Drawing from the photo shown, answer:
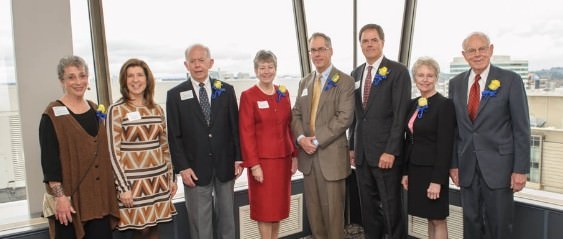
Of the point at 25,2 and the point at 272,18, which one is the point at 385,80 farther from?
the point at 25,2

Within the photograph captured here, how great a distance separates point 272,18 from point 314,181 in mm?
1984

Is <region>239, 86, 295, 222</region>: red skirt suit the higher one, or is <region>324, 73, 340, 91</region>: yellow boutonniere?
<region>324, 73, 340, 91</region>: yellow boutonniere

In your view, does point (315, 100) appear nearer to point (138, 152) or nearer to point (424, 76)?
point (424, 76)

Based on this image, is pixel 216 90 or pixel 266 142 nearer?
pixel 216 90

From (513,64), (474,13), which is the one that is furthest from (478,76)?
(474,13)

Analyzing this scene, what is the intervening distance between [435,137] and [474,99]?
35 centimetres

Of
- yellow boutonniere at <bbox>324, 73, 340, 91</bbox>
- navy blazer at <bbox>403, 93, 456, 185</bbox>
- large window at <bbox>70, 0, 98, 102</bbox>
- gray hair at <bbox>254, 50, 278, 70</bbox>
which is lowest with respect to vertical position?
navy blazer at <bbox>403, 93, 456, 185</bbox>

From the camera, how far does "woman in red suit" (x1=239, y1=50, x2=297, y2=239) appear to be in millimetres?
3109

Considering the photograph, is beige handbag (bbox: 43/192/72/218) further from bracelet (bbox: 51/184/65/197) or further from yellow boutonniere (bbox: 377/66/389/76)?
yellow boutonniere (bbox: 377/66/389/76)

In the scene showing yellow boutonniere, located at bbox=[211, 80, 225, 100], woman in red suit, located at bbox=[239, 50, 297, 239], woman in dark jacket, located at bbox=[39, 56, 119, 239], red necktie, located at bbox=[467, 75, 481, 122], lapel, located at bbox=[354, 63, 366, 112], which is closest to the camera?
woman in dark jacket, located at bbox=[39, 56, 119, 239]

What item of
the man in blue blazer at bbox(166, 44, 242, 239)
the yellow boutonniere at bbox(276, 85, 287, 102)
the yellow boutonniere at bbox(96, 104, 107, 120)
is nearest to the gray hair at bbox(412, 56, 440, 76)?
the yellow boutonniere at bbox(276, 85, 287, 102)

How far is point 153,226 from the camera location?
110 inches

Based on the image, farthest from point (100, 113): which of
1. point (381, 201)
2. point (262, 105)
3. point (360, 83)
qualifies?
point (381, 201)

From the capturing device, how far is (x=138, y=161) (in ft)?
8.81
